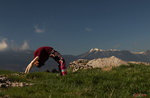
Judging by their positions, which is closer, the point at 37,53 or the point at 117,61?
the point at 37,53

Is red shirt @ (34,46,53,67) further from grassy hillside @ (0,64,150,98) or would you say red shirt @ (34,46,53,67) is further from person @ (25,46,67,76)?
grassy hillside @ (0,64,150,98)

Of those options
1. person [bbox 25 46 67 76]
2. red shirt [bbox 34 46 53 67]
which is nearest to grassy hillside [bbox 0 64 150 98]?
person [bbox 25 46 67 76]

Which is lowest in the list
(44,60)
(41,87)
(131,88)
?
(131,88)

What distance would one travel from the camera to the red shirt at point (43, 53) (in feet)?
36.9

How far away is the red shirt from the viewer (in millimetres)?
11242

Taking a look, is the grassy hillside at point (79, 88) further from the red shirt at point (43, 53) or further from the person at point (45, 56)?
the red shirt at point (43, 53)

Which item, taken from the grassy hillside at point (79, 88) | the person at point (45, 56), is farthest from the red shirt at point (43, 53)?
the grassy hillside at point (79, 88)

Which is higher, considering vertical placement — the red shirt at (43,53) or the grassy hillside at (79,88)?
the red shirt at (43,53)

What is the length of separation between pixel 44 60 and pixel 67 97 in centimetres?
656

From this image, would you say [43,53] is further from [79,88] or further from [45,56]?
[79,88]

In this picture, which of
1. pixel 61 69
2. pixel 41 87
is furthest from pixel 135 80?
pixel 41 87

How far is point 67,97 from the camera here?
528cm

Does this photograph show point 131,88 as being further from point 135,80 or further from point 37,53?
point 37,53

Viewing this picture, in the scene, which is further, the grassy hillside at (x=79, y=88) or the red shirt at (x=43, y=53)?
the red shirt at (x=43, y=53)
